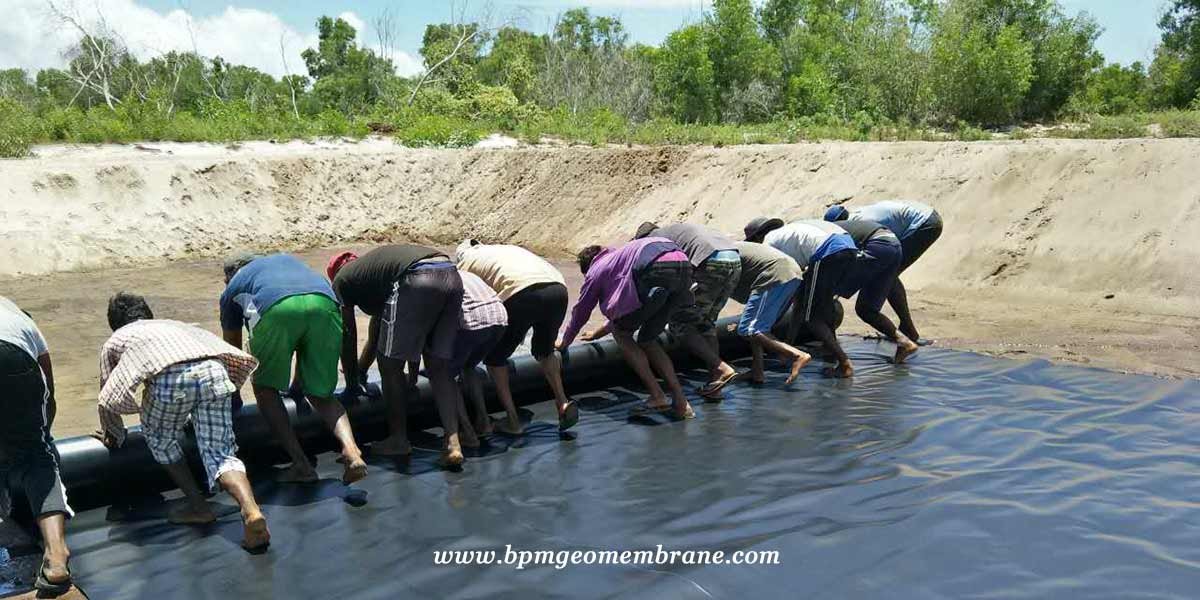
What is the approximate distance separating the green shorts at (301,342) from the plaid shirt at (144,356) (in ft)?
0.91

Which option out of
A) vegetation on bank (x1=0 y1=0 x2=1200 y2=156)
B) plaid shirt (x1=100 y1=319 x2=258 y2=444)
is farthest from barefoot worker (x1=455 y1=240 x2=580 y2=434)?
vegetation on bank (x1=0 y1=0 x2=1200 y2=156)

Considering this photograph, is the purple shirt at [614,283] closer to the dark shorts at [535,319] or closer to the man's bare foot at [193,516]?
the dark shorts at [535,319]

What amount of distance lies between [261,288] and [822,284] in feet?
14.7

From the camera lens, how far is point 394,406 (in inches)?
215

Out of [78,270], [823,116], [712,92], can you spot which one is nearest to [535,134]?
[823,116]

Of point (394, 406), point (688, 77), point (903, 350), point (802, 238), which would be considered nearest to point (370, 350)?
point (394, 406)

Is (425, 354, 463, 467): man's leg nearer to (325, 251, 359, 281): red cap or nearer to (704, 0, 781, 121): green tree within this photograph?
(325, 251, 359, 281): red cap

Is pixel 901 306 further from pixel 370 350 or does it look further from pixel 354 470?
pixel 354 470

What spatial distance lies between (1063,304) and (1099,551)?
730 centimetres

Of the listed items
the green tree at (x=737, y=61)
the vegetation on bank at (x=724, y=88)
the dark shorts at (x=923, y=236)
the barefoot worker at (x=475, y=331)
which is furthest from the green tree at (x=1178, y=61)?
the barefoot worker at (x=475, y=331)

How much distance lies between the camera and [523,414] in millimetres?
6438

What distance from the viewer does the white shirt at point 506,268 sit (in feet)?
18.9

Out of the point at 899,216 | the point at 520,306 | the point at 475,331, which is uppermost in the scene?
the point at 899,216

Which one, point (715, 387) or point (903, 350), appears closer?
point (715, 387)
